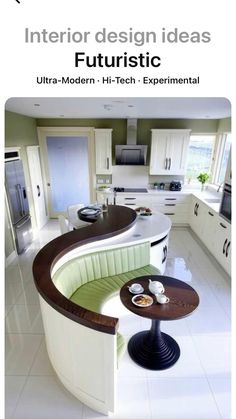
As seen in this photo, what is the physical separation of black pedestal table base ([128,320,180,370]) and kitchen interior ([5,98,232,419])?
0.23 feet

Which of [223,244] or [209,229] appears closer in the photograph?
[223,244]

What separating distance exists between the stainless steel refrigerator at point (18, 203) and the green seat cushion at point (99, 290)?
221cm

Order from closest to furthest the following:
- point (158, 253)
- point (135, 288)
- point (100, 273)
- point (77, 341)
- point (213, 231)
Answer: point (77, 341)
point (135, 288)
point (100, 273)
point (158, 253)
point (213, 231)

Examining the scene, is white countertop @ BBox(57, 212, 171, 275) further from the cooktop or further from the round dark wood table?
the cooktop

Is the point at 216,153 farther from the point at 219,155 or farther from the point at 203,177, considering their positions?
the point at 203,177

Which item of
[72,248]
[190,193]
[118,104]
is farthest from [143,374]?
[190,193]

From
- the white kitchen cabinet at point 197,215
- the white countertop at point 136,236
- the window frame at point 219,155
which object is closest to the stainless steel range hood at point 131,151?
the white kitchen cabinet at point 197,215

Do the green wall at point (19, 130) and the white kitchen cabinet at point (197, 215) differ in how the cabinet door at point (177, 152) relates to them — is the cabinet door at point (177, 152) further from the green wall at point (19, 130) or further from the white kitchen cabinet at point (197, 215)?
the green wall at point (19, 130)

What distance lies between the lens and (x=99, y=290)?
2.32 meters

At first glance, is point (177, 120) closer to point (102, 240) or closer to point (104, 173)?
point (104, 173)

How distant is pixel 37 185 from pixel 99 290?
3604 mm

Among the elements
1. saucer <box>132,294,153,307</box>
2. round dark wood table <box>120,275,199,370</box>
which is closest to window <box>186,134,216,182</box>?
round dark wood table <box>120,275,199,370</box>

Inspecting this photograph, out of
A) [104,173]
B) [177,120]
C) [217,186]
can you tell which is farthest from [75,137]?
[217,186]

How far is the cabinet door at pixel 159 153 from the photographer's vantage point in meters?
5.06
